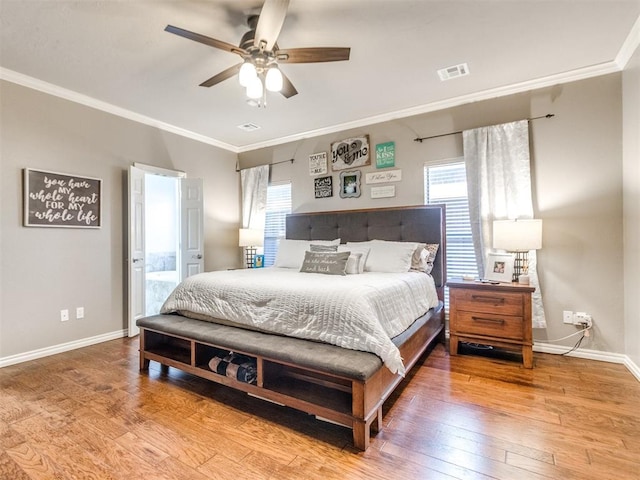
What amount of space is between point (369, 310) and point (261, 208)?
11.3 feet

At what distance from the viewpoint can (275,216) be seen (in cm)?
502

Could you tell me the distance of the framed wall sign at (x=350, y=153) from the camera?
4.14 meters

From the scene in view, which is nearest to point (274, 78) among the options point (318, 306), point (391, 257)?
point (318, 306)

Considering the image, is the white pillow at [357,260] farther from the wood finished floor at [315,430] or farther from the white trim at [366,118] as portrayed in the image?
the white trim at [366,118]

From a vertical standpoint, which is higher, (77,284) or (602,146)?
(602,146)

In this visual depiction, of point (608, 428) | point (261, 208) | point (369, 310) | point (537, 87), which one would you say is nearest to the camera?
point (608, 428)

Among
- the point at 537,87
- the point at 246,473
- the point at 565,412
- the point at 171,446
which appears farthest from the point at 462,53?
the point at 171,446

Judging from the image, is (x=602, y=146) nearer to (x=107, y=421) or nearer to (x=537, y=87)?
(x=537, y=87)

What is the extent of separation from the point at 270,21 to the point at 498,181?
2.64 m

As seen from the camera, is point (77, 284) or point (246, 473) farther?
point (77, 284)

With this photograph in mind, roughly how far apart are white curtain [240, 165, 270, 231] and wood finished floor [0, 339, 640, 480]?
2.84 metres

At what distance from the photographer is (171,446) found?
1.71 meters

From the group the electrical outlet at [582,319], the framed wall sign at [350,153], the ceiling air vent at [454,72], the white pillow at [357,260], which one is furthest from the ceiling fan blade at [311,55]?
the electrical outlet at [582,319]

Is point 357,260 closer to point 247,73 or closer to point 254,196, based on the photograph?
point 247,73
